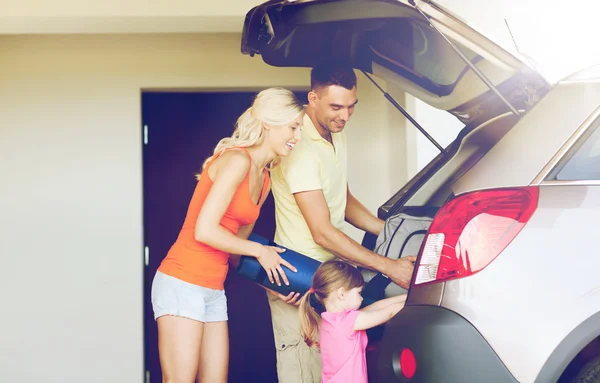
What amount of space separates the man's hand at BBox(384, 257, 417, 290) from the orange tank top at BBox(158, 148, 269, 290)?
71 centimetres

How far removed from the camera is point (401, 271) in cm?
285

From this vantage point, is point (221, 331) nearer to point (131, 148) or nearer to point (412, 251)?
point (412, 251)

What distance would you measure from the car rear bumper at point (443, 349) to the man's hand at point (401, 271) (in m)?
0.38

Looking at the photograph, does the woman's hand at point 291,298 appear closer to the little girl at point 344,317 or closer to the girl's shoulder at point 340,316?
the little girl at point 344,317

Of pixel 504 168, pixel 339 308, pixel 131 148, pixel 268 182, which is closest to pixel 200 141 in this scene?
pixel 131 148

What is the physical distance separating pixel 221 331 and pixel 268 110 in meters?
0.99

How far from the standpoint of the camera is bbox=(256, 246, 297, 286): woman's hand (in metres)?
3.12

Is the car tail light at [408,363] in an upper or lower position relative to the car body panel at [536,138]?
lower

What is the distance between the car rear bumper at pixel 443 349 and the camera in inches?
88.4

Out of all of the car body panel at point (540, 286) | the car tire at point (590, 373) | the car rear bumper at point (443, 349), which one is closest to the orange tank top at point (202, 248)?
the car rear bumper at point (443, 349)

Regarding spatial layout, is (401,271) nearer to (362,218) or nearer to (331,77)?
(362,218)

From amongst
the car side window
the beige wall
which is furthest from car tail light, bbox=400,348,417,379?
the beige wall

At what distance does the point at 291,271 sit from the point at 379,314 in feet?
1.49

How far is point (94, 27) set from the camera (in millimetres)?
4559
